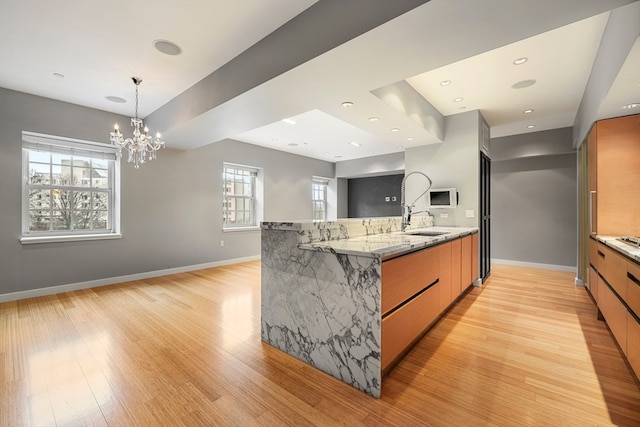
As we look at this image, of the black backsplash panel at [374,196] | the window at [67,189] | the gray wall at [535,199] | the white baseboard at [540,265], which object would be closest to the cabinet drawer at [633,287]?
the white baseboard at [540,265]

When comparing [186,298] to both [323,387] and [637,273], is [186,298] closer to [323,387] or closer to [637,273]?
[323,387]

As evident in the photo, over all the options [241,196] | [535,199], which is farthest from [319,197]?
[535,199]

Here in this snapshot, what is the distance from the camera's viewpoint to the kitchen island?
174 cm

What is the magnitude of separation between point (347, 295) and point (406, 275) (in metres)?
0.49

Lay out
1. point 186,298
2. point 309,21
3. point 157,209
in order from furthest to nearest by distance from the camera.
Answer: point 157,209 → point 186,298 → point 309,21

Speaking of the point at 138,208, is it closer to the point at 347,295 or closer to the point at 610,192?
the point at 347,295

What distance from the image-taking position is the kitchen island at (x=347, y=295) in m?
1.74

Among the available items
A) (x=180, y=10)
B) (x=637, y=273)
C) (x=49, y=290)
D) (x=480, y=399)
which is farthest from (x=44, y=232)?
(x=637, y=273)

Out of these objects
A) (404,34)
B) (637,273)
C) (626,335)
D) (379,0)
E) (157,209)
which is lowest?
(626,335)

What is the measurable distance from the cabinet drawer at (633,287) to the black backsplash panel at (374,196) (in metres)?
6.43

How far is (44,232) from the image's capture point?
4016 millimetres

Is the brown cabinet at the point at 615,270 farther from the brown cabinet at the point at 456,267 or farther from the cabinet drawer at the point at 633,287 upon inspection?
the brown cabinet at the point at 456,267

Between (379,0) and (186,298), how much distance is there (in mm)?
3859

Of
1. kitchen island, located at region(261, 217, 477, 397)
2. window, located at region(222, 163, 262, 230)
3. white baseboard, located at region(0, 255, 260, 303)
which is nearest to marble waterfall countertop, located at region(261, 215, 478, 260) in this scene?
kitchen island, located at region(261, 217, 477, 397)
